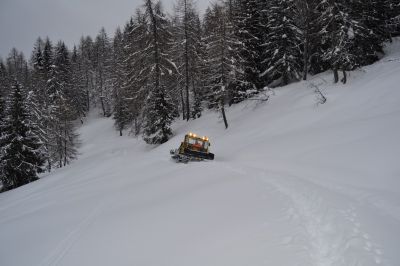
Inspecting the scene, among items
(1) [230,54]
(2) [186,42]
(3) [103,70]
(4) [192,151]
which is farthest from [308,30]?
(3) [103,70]

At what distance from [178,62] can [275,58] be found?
40.7 feet

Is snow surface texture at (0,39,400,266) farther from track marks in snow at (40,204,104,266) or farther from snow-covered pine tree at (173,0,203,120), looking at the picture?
snow-covered pine tree at (173,0,203,120)

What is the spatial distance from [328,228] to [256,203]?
3.26 meters

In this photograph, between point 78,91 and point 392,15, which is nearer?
point 392,15

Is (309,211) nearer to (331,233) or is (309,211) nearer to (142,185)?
(331,233)

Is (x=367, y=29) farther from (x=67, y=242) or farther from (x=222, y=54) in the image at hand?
(x=67, y=242)

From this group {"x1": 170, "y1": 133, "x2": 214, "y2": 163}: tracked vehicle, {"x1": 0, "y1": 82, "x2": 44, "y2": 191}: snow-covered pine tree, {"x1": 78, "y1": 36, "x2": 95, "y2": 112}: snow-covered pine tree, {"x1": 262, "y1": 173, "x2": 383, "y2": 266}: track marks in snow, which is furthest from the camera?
{"x1": 78, "y1": 36, "x2": 95, "y2": 112}: snow-covered pine tree

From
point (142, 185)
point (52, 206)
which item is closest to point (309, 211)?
point (142, 185)

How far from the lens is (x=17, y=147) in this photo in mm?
30812

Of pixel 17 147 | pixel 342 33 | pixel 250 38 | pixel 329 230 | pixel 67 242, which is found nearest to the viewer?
pixel 329 230

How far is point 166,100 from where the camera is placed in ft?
111

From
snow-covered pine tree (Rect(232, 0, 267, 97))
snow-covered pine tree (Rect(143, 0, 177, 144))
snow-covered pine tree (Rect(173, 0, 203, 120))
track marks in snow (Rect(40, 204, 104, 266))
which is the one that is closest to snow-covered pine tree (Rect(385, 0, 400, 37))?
snow-covered pine tree (Rect(232, 0, 267, 97))

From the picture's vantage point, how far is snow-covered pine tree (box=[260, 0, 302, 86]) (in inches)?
1302

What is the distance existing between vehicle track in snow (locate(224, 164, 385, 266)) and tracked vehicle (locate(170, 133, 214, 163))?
10.5 meters
